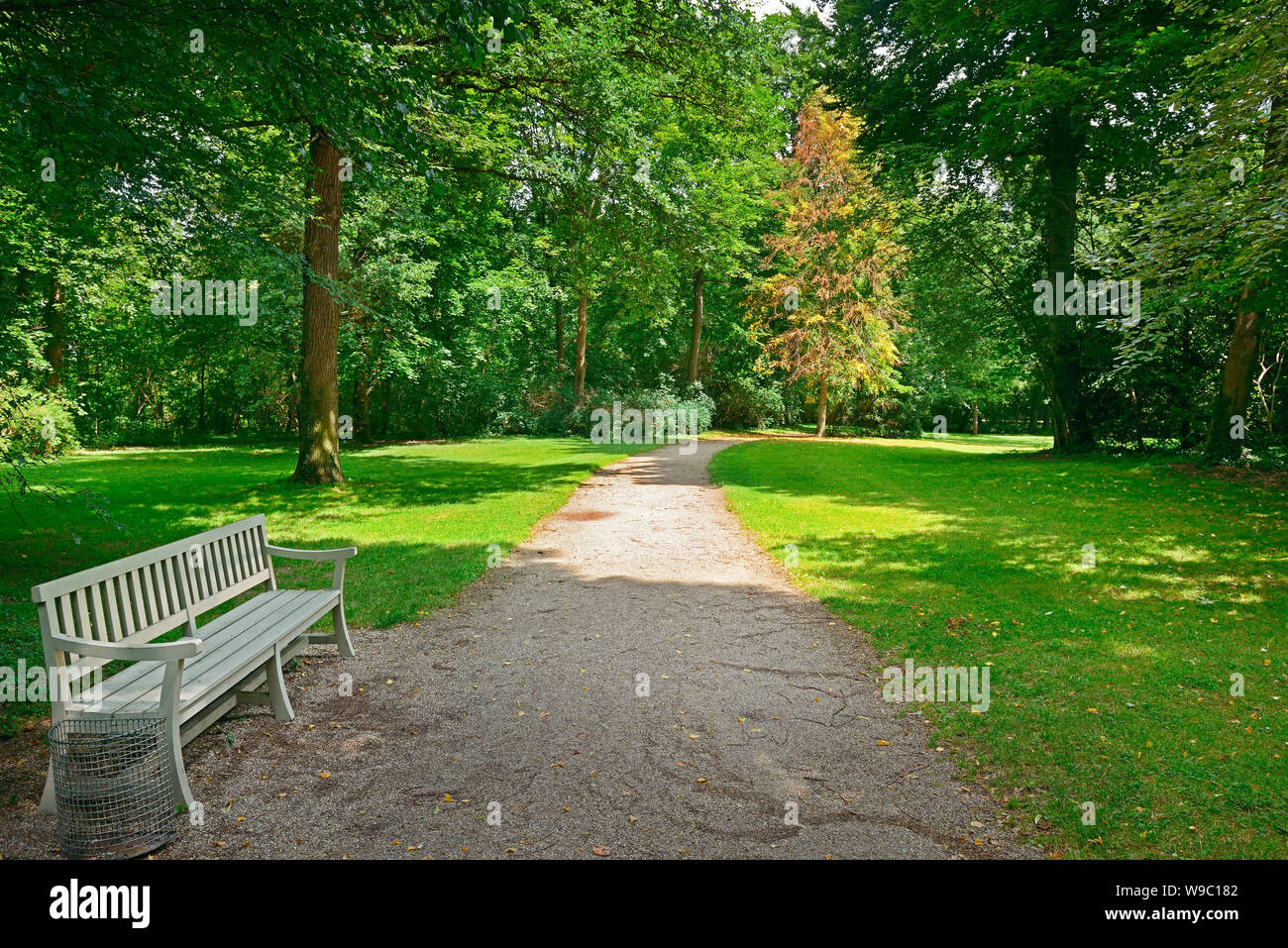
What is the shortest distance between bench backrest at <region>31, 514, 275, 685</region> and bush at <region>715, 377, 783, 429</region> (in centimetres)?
3189

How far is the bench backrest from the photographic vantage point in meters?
3.71

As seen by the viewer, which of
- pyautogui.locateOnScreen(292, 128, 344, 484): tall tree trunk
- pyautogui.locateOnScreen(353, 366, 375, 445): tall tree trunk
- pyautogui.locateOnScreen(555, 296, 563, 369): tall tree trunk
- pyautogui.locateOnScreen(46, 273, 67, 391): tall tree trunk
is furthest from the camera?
pyautogui.locateOnScreen(555, 296, 563, 369): tall tree trunk

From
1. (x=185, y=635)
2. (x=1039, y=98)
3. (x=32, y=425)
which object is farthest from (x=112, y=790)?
(x=1039, y=98)

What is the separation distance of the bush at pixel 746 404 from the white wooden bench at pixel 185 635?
1248 inches

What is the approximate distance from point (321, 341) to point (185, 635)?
1059cm

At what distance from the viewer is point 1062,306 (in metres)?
21.3

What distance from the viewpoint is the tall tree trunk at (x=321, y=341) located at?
557 inches

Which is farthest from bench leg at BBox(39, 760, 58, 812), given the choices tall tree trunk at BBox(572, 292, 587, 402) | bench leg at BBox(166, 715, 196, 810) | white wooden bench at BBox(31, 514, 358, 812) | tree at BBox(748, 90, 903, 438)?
tree at BBox(748, 90, 903, 438)

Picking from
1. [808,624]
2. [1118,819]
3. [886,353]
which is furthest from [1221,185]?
[886,353]

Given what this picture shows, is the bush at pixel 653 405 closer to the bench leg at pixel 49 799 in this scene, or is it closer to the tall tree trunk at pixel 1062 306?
the tall tree trunk at pixel 1062 306

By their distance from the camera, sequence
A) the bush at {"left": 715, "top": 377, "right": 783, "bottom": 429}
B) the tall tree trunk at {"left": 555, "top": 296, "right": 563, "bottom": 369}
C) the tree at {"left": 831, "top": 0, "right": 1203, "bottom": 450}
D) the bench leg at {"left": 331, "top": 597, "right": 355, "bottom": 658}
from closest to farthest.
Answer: the bench leg at {"left": 331, "top": 597, "right": 355, "bottom": 658}
the tree at {"left": 831, "top": 0, "right": 1203, "bottom": 450}
the bush at {"left": 715, "top": 377, "right": 783, "bottom": 429}
the tall tree trunk at {"left": 555, "top": 296, "right": 563, "bottom": 369}

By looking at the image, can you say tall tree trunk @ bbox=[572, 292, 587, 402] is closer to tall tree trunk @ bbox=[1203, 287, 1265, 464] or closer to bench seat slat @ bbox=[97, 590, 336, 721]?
tall tree trunk @ bbox=[1203, 287, 1265, 464]
